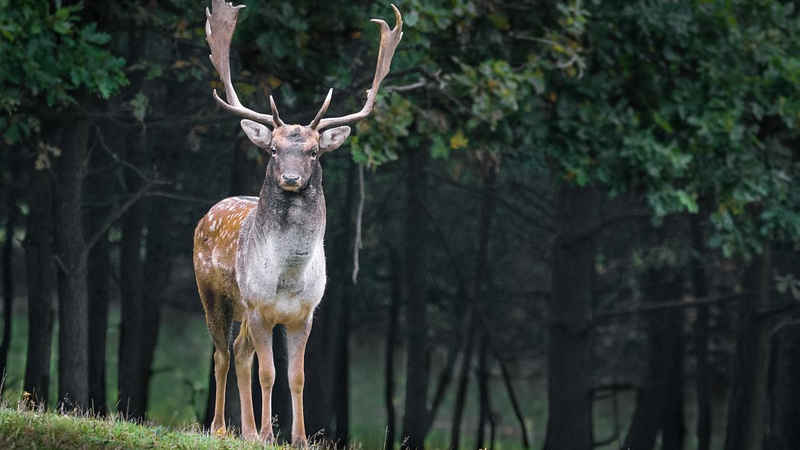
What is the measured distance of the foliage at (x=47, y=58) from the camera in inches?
447

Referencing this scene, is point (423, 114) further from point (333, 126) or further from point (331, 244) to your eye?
point (331, 244)

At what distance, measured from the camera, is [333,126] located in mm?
8914

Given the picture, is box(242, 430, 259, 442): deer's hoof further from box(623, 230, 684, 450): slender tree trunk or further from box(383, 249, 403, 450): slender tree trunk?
box(383, 249, 403, 450): slender tree trunk

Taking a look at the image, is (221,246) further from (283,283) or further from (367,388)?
(367,388)

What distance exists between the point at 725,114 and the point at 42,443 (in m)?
9.22

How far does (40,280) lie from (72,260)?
9.17 feet

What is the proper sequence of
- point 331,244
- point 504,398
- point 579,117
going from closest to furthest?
point 579,117, point 331,244, point 504,398

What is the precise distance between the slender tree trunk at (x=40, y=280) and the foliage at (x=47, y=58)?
369cm

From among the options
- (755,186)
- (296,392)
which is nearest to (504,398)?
(755,186)

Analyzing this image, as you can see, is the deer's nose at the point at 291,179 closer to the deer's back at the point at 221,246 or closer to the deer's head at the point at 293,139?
the deer's head at the point at 293,139

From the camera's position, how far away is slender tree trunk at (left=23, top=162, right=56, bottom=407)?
15.2 meters

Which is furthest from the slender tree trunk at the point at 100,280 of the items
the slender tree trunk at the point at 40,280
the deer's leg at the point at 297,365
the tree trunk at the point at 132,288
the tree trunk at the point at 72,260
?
the deer's leg at the point at 297,365

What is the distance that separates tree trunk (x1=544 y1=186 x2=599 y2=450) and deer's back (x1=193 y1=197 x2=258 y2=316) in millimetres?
7684

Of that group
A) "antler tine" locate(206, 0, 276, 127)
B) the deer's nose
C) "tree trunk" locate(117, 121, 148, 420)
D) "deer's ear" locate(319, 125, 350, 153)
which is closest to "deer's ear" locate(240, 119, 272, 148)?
"deer's ear" locate(319, 125, 350, 153)
